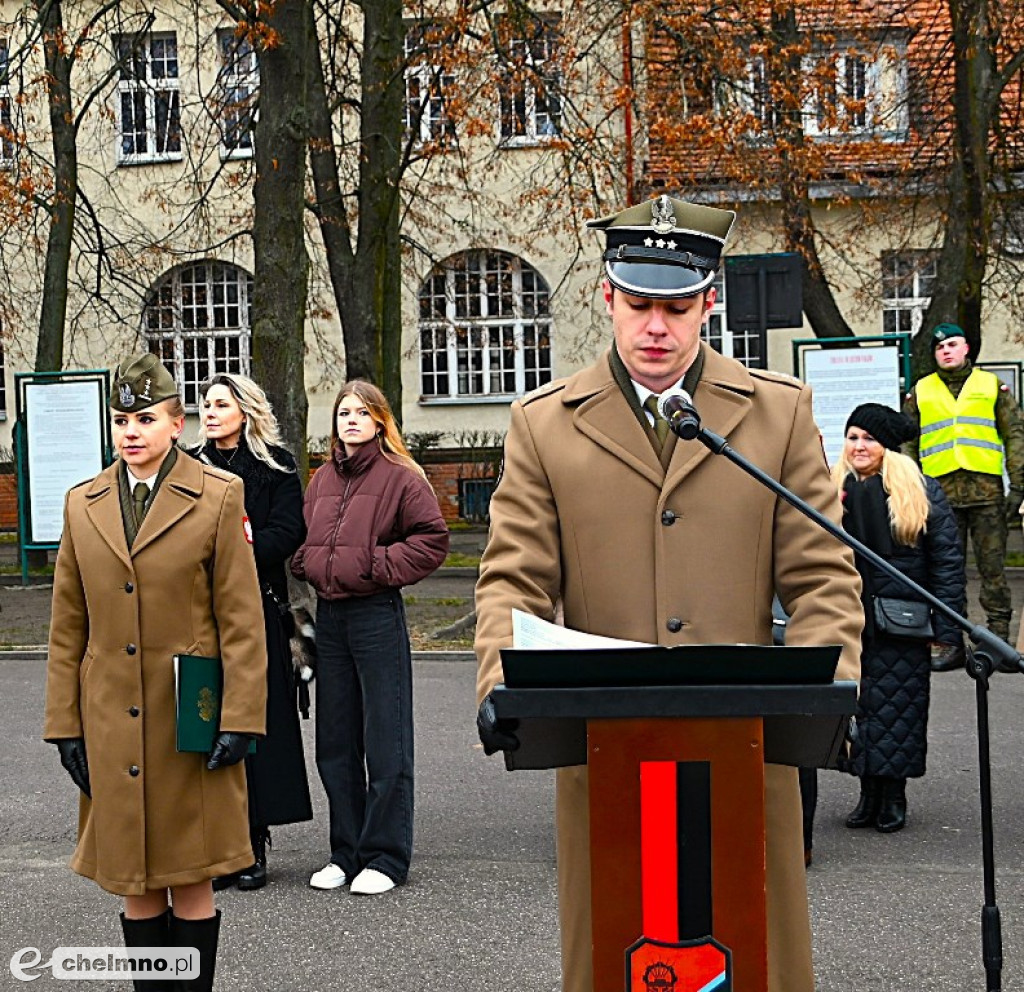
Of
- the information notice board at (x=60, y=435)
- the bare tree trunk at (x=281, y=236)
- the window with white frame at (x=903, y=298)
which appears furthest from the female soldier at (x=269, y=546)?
the window with white frame at (x=903, y=298)

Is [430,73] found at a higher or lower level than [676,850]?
higher

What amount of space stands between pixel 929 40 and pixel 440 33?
7562 millimetres

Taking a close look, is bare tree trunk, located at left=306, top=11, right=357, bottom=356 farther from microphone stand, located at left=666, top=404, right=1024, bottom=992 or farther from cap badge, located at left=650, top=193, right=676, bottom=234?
cap badge, located at left=650, top=193, right=676, bottom=234

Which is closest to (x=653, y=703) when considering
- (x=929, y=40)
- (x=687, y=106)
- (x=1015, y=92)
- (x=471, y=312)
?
(x=687, y=106)

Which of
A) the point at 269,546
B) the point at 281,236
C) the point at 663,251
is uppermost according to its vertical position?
the point at 281,236

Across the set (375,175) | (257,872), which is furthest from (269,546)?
(375,175)

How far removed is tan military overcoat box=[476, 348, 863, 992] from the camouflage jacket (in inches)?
364

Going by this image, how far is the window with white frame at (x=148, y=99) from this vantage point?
18.7m

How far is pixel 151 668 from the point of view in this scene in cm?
495

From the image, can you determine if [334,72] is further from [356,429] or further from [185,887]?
[185,887]

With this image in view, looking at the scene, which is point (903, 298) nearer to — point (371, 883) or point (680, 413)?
point (371, 883)

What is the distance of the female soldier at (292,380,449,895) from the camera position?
7.00m

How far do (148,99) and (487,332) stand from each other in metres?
8.41

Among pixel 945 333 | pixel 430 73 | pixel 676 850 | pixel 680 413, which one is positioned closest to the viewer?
pixel 676 850
